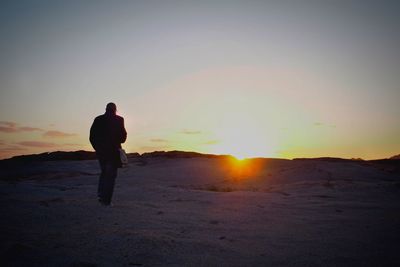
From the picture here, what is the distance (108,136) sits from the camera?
6.60m

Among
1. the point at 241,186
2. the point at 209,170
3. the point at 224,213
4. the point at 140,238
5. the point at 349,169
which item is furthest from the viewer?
the point at 209,170

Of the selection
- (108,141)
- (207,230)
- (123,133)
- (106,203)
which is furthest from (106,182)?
(207,230)

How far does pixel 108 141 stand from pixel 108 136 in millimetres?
105

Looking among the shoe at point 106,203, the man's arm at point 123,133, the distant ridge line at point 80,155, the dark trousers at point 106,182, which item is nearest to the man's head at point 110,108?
the man's arm at point 123,133

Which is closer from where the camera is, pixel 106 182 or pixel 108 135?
pixel 106 182

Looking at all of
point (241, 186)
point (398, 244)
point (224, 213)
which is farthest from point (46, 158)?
point (398, 244)

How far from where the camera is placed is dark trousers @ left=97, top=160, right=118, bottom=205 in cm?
621

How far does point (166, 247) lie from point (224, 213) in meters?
2.29

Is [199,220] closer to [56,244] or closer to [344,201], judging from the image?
[56,244]

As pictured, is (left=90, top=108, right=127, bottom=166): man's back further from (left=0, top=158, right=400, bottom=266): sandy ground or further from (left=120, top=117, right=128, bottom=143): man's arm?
(left=0, top=158, right=400, bottom=266): sandy ground

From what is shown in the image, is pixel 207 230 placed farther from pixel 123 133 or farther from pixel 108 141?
pixel 123 133

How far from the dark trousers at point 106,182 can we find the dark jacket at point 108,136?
0.11 metres

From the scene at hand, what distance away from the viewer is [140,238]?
12.0 feet

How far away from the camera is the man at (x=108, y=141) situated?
6.48 m
